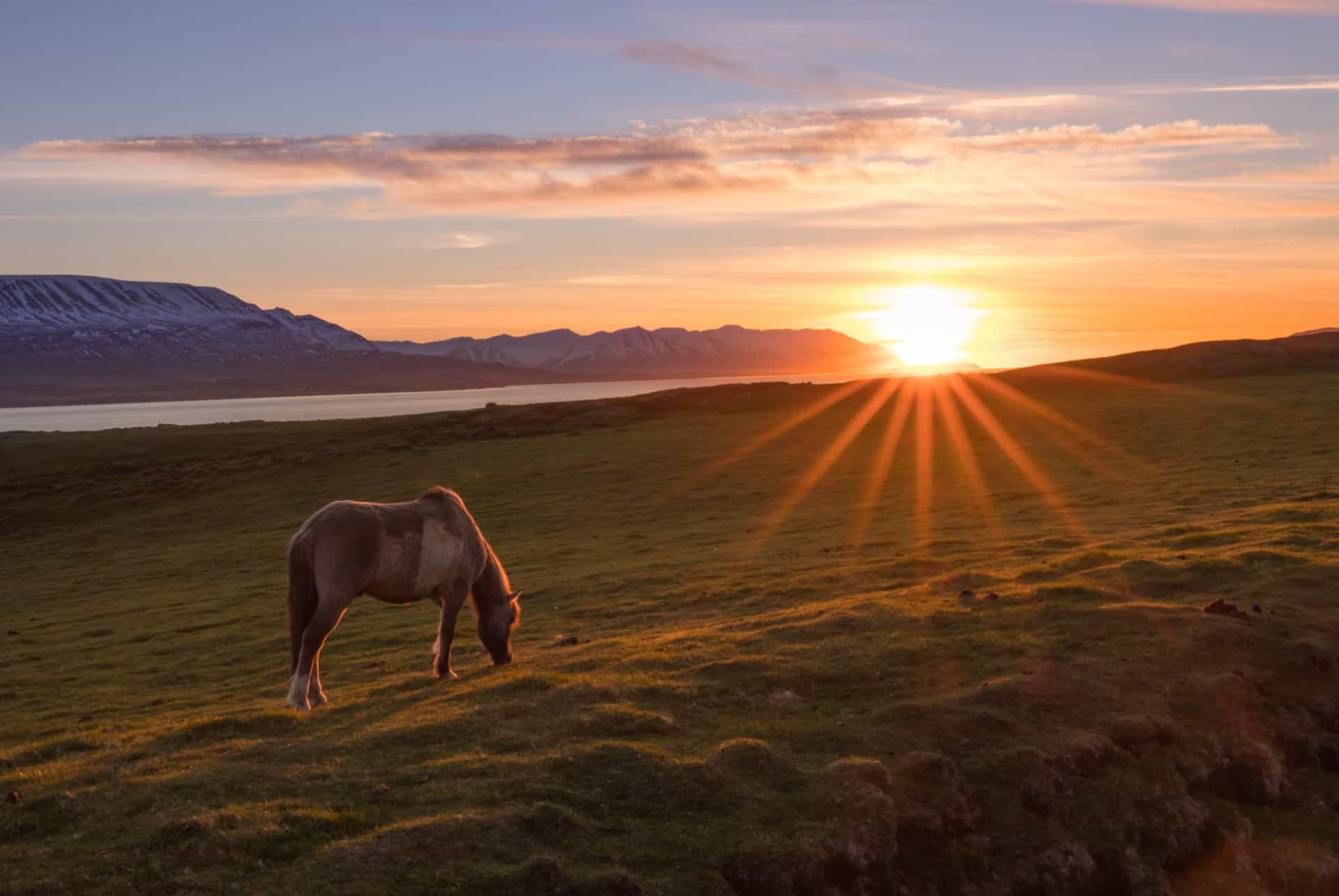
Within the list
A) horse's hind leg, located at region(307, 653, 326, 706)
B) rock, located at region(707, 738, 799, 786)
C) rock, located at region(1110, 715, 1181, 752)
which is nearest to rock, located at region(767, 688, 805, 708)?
rock, located at region(707, 738, 799, 786)

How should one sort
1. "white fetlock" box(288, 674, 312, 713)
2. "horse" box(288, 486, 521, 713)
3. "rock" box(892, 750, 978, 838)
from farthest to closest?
"horse" box(288, 486, 521, 713) < "white fetlock" box(288, 674, 312, 713) < "rock" box(892, 750, 978, 838)

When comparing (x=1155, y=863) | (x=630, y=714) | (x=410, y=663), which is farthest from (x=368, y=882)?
(x=410, y=663)

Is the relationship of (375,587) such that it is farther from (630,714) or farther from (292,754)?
(630,714)

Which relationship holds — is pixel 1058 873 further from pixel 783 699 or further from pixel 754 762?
pixel 783 699

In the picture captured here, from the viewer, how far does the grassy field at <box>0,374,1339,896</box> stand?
9.67m

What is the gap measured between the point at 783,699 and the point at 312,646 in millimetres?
6800

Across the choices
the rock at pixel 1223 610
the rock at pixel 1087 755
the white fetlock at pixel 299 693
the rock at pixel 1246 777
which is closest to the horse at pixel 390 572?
the white fetlock at pixel 299 693

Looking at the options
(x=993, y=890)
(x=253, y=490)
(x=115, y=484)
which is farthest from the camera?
(x=115, y=484)

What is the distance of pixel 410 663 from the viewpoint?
19.0 m

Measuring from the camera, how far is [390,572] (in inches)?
597

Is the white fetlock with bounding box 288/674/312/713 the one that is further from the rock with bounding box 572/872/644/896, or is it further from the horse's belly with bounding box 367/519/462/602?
the rock with bounding box 572/872/644/896

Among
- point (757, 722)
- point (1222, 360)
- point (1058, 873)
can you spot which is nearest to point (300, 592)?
point (757, 722)

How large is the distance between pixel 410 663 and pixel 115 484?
49120 mm

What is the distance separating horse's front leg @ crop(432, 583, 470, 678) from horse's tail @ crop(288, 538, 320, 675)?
198 cm
